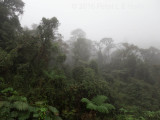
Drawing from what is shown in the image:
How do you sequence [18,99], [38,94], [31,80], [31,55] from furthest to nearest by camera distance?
[31,55], [31,80], [38,94], [18,99]

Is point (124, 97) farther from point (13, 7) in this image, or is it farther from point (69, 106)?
point (13, 7)

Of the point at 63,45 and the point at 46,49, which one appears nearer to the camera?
the point at 46,49

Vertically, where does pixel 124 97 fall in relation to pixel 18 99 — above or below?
below

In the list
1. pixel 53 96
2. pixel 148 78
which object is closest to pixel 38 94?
pixel 53 96

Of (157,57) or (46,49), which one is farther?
(157,57)

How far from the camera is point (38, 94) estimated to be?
19.1 ft

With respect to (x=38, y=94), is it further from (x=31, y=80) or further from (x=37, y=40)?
(x=37, y=40)

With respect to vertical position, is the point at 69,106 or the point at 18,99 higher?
the point at 18,99

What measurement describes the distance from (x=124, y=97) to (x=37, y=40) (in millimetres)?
9295

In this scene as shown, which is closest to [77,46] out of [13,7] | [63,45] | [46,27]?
[63,45]

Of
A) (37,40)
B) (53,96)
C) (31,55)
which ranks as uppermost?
(37,40)

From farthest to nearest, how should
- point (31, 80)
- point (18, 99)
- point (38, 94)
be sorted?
point (31, 80), point (38, 94), point (18, 99)

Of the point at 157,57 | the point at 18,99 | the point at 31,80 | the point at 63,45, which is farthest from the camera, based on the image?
the point at 157,57

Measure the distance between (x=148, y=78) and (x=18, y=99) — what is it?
48.1ft
